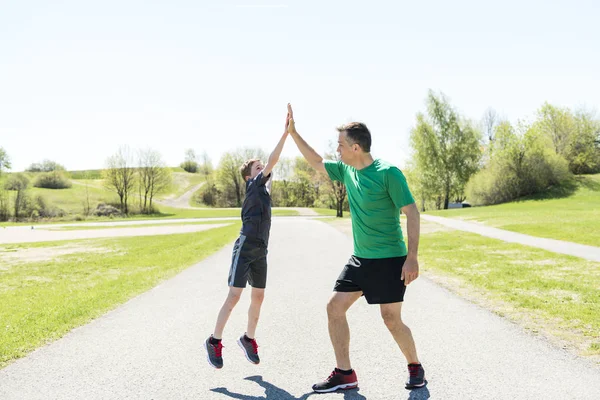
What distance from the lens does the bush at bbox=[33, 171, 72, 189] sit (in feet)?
275

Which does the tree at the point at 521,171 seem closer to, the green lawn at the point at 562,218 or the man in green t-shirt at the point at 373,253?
the green lawn at the point at 562,218

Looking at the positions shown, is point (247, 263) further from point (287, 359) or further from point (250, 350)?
point (287, 359)

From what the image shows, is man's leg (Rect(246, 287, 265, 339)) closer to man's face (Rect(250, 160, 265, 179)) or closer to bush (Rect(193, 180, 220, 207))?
man's face (Rect(250, 160, 265, 179))

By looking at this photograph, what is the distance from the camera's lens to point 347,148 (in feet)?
12.2

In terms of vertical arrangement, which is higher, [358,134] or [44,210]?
[358,134]

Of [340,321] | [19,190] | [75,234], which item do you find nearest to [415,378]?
[340,321]

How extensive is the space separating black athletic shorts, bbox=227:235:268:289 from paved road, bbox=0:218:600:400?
0.75 m

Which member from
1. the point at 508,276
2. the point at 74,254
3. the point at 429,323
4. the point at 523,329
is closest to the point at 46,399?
the point at 429,323

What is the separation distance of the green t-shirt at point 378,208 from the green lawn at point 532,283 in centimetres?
255

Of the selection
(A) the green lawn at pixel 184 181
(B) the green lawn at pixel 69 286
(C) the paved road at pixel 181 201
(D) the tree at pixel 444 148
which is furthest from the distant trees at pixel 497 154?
(A) the green lawn at pixel 184 181

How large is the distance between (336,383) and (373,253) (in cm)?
101

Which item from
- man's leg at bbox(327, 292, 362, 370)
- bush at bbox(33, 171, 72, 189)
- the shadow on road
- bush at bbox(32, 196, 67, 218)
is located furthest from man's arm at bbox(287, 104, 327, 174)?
bush at bbox(33, 171, 72, 189)

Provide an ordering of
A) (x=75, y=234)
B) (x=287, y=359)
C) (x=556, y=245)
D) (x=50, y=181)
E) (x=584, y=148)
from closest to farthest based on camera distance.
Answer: (x=287, y=359)
(x=556, y=245)
(x=75, y=234)
(x=584, y=148)
(x=50, y=181)

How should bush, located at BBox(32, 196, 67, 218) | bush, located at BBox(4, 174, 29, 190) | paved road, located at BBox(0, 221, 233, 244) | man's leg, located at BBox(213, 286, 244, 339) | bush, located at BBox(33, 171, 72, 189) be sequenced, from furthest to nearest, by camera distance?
bush, located at BBox(33, 171, 72, 189) → bush, located at BBox(4, 174, 29, 190) → bush, located at BBox(32, 196, 67, 218) → paved road, located at BBox(0, 221, 233, 244) → man's leg, located at BBox(213, 286, 244, 339)
